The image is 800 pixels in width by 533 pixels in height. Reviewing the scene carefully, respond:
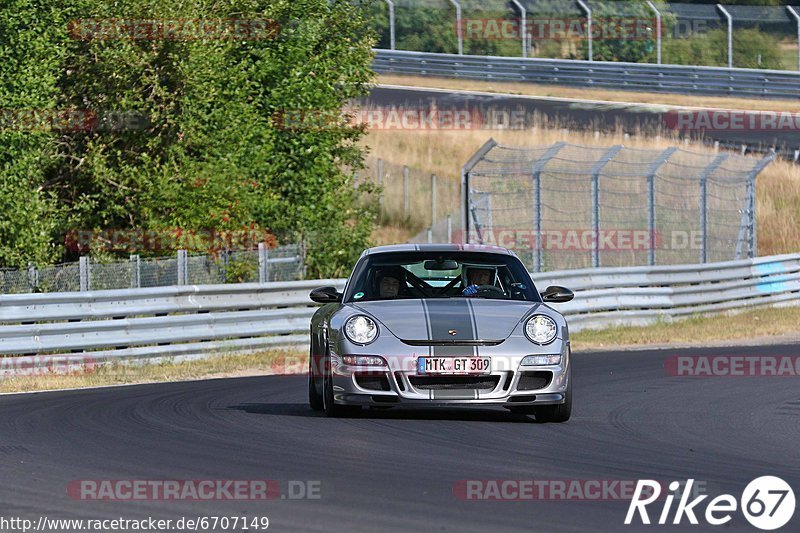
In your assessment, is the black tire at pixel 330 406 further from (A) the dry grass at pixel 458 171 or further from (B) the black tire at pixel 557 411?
(A) the dry grass at pixel 458 171

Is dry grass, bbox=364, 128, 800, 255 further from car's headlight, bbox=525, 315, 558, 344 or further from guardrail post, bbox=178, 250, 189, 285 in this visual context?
car's headlight, bbox=525, 315, 558, 344

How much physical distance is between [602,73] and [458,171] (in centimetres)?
644

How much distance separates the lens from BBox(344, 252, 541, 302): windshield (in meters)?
11.3

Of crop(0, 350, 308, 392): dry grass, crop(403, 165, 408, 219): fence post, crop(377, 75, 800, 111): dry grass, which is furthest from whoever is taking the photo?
crop(377, 75, 800, 111): dry grass

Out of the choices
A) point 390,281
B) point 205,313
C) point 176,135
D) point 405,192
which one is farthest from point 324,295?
point 405,192

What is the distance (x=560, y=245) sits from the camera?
31406 millimetres

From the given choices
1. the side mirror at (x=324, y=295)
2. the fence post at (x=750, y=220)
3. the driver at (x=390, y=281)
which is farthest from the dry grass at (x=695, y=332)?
the side mirror at (x=324, y=295)

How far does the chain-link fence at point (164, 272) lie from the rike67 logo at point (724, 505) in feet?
35.8

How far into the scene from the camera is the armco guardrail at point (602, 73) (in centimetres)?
4247

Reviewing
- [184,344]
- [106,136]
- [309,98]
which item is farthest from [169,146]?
[184,344]

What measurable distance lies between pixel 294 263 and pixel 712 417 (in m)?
11.0

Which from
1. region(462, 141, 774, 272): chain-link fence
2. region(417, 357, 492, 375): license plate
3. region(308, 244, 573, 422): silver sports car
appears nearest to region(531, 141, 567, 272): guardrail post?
region(462, 141, 774, 272): chain-link fence

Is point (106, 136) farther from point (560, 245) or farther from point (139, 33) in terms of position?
point (560, 245)

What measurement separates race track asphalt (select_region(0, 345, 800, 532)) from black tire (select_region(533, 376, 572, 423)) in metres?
0.11
